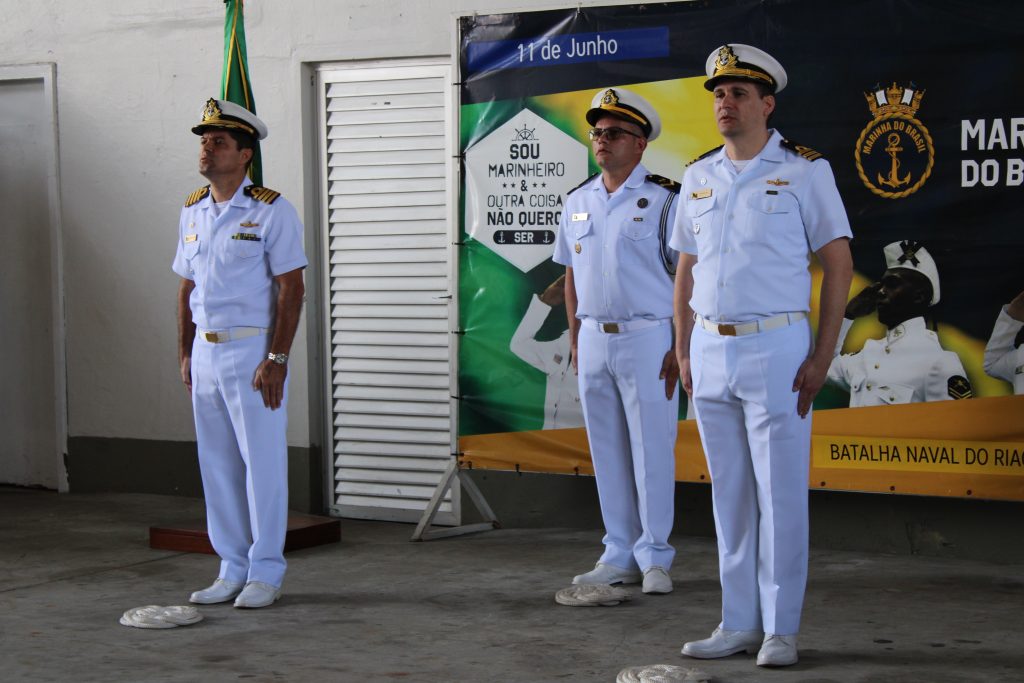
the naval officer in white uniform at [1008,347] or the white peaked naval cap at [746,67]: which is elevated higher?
the white peaked naval cap at [746,67]

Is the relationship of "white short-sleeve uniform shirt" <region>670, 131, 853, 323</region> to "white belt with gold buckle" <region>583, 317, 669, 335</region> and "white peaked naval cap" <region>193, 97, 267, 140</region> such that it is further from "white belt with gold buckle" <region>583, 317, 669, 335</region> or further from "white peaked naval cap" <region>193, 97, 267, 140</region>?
"white peaked naval cap" <region>193, 97, 267, 140</region>

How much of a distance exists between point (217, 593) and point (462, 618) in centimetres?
103

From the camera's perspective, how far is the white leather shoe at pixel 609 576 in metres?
5.87

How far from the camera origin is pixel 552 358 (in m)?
6.94

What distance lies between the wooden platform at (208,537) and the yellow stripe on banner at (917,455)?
7.98ft

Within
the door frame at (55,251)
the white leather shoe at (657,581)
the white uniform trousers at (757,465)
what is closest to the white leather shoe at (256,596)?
the white leather shoe at (657,581)

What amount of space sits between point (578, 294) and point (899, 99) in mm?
1669

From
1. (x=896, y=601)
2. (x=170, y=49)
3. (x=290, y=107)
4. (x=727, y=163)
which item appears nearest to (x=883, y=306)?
(x=896, y=601)

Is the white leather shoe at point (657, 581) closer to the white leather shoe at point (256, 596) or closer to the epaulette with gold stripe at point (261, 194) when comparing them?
the white leather shoe at point (256, 596)

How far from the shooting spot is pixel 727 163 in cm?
464

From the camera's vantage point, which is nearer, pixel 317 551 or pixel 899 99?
pixel 899 99

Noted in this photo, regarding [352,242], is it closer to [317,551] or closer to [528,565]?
[317,551]

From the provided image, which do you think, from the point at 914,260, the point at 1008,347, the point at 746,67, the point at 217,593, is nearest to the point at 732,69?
the point at 746,67

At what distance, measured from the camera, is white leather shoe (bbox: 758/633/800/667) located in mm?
4523
